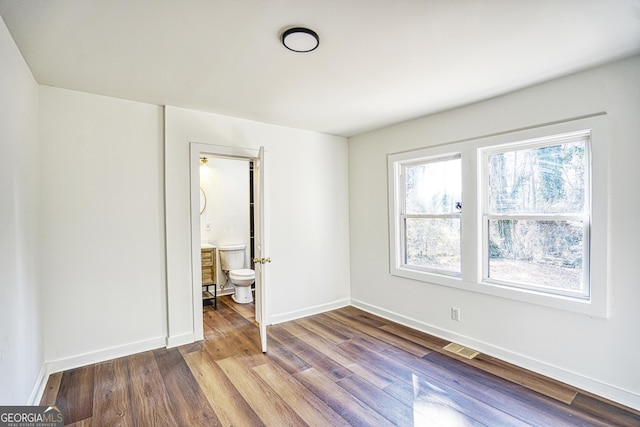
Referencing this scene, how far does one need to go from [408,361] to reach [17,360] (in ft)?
9.06

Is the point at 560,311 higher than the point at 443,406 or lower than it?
higher

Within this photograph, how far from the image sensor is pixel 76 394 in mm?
2273

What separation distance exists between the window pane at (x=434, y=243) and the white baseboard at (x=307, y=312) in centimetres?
116

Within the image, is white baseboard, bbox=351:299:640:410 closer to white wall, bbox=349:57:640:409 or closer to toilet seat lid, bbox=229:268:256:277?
white wall, bbox=349:57:640:409

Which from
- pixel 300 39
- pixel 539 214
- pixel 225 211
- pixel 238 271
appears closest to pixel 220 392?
pixel 238 271

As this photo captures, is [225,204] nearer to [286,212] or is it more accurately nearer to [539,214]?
[286,212]

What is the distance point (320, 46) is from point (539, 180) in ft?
6.93

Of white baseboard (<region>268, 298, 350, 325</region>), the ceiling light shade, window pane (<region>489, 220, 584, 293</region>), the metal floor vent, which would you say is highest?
the ceiling light shade

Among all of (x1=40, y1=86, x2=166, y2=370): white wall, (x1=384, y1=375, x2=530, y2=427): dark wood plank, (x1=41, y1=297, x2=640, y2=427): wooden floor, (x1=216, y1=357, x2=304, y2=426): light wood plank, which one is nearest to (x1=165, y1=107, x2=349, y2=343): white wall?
(x1=40, y1=86, x2=166, y2=370): white wall

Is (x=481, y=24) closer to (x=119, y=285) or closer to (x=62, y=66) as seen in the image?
(x=62, y=66)

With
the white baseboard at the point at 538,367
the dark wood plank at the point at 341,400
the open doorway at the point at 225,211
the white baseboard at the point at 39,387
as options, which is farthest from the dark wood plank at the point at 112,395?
the white baseboard at the point at 538,367

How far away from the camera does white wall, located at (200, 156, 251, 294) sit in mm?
5059

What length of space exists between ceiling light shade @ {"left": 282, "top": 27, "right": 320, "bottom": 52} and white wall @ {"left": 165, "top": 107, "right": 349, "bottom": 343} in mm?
1526

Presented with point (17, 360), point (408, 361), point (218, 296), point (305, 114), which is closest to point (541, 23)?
point (305, 114)
